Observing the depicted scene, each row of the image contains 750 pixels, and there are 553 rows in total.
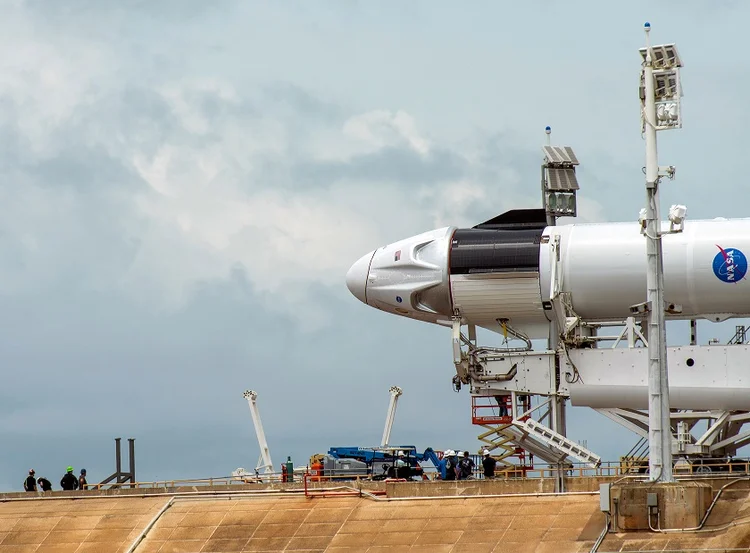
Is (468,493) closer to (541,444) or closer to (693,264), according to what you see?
(541,444)

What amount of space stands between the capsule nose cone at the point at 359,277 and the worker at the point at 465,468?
7.64 metres

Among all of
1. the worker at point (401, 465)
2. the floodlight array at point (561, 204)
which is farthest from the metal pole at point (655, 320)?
the worker at point (401, 465)

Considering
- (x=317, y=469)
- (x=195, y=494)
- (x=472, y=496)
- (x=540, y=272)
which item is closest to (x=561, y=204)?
(x=540, y=272)

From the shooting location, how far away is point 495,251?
6109 cm

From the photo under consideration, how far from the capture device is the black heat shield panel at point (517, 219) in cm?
6294

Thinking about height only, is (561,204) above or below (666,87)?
below

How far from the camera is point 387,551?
5347 cm

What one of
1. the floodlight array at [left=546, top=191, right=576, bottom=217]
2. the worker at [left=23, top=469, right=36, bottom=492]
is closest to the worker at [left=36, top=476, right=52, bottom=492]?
the worker at [left=23, top=469, right=36, bottom=492]

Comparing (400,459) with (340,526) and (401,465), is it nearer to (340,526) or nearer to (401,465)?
(401,465)

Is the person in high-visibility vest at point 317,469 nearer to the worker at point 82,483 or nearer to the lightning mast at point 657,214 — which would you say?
the worker at point 82,483

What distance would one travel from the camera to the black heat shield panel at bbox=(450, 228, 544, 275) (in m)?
60.7

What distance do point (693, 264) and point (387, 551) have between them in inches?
587

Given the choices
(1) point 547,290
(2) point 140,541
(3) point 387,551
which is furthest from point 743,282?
(2) point 140,541

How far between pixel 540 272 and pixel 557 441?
620cm
